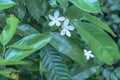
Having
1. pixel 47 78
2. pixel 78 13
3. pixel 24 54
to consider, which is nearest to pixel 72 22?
pixel 78 13

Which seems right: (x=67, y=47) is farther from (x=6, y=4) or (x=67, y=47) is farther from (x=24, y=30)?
(x=6, y=4)

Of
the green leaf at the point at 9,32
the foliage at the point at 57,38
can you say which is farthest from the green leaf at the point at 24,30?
the green leaf at the point at 9,32

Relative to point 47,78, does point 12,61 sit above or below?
above

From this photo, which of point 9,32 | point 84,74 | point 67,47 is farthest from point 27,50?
point 84,74

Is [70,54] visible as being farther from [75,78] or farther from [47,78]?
[75,78]

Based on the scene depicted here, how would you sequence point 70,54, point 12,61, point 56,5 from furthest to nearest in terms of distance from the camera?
point 56,5, point 70,54, point 12,61

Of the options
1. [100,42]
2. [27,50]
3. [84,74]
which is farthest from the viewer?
[84,74]
